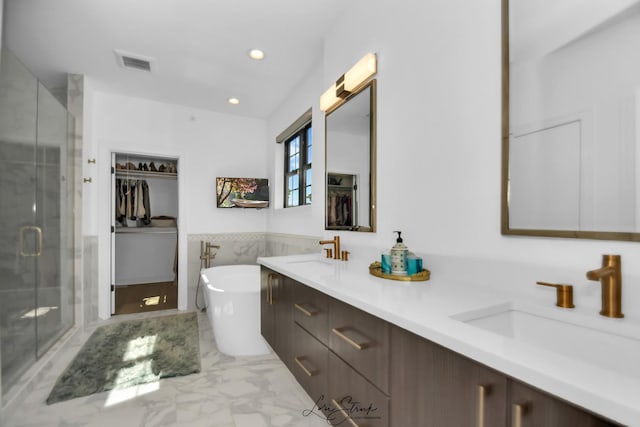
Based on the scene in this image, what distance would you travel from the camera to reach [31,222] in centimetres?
224

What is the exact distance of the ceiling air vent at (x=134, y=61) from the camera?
8.58 feet

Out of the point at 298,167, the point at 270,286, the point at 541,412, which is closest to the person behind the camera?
the point at 541,412

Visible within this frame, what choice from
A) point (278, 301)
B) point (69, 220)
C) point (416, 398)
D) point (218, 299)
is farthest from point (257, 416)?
point (69, 220)

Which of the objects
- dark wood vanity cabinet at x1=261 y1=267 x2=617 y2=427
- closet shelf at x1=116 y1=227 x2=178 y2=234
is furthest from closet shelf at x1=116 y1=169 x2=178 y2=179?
dark wood vanity cabinet at x1=261 y1=267 x2=617 y2=427

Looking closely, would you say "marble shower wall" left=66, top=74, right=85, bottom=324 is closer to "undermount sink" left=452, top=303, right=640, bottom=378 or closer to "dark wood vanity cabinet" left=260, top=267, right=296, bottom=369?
"dark wood vanity cabinet" left=260, top=267, right=296, bottom=369

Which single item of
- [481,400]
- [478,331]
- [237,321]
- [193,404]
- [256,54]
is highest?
[256,54]

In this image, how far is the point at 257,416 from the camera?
68.9 inches

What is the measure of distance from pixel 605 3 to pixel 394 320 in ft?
3.65

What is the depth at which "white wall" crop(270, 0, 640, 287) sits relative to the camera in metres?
1.13

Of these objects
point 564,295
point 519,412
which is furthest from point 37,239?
point 564,295

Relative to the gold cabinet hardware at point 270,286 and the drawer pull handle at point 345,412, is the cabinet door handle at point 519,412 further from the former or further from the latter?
the gold cabinet hardware at point 270,286

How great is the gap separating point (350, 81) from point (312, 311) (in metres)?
1.48

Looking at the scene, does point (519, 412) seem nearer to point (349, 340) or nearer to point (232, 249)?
point (349, 340)

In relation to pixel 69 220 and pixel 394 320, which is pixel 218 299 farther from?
pixel 394 320
